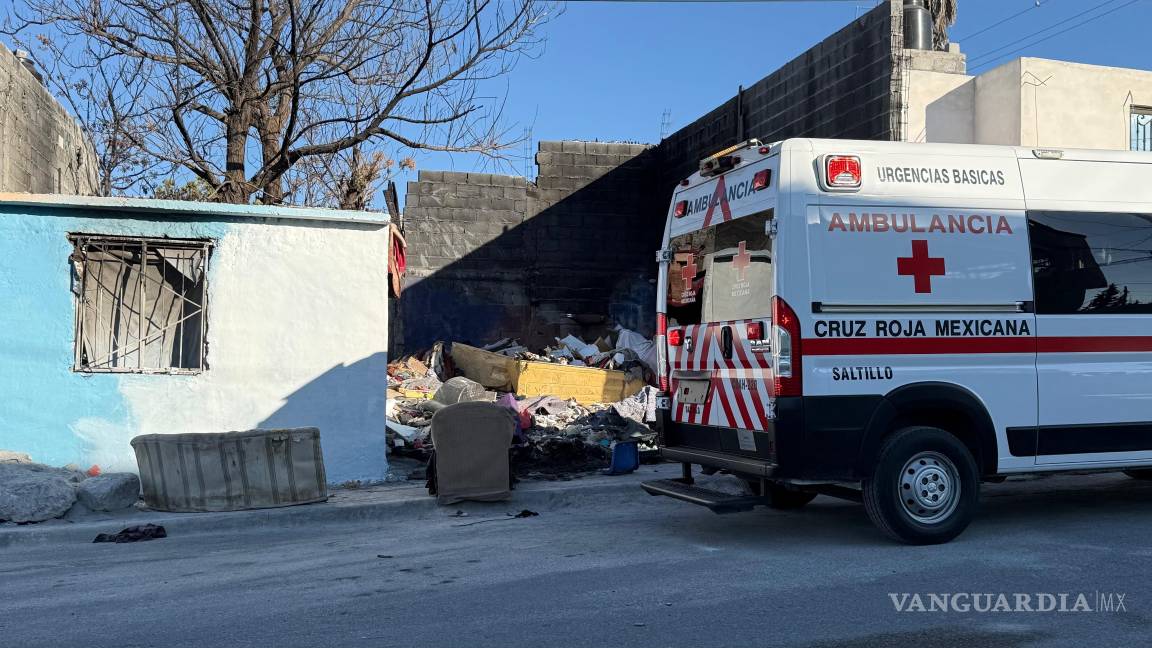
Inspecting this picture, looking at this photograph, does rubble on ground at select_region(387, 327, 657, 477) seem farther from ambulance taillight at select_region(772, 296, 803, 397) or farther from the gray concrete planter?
ambulance taillight at select_region(772, 296, 803, 397)

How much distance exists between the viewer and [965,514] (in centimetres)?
642

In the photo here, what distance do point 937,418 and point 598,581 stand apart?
8.72 ft

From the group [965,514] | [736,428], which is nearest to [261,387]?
[736,428]

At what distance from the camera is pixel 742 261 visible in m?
6.69

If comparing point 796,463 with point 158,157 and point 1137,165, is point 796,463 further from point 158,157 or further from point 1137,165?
point 158,157

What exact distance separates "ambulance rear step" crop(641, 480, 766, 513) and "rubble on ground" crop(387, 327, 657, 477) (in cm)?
290

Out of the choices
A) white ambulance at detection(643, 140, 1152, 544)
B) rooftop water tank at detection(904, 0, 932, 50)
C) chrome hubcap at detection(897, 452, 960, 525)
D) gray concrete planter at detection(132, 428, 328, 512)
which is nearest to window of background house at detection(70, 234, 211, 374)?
gray concrete planter at detection(132, 428, 328, 512)

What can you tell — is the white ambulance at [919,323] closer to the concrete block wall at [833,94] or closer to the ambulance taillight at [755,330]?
the ambulance taillight at [755,330]

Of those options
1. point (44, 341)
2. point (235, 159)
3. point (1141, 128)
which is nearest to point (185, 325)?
point (44, 341)

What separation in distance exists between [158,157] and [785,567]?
11.3 m

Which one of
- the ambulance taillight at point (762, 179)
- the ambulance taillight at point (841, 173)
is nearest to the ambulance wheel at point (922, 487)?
the ambulance taillight at point (841, 173)

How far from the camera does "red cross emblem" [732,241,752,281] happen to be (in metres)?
6.60

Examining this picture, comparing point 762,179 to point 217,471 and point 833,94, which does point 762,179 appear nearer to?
point 217,471

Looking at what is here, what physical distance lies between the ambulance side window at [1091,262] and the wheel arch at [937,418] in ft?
3.06
